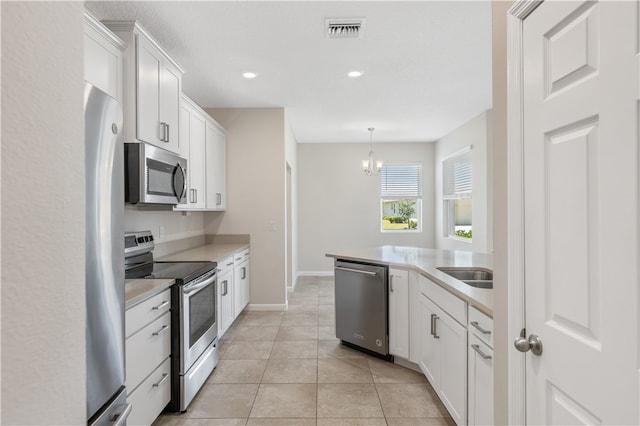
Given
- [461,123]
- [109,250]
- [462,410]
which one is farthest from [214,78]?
[461,123]

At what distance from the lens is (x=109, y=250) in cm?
106

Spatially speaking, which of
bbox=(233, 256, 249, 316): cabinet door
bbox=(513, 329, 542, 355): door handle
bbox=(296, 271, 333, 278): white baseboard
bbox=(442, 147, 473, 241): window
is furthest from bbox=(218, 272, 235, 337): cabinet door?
bbox=(442, 147, 473, 241): window

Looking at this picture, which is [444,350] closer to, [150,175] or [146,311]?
[146,311]

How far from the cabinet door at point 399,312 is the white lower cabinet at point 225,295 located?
1.59m

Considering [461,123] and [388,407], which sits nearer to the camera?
[388,407]

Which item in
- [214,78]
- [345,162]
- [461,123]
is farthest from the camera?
[345,162]

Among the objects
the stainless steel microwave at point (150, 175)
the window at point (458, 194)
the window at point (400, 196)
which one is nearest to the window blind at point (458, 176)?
the window at point (458, 194)

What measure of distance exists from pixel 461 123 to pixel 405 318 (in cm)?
377

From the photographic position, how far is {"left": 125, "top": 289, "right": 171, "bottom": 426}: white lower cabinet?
5.31ft

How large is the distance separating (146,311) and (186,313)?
1.28 feet

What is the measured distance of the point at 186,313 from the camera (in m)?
2.13

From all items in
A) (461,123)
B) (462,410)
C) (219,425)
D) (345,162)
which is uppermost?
(461,123)

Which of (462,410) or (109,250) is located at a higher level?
(109,250)

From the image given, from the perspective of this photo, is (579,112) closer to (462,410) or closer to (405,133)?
(462,410)
